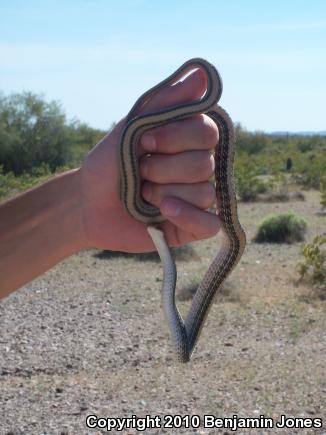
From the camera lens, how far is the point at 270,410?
588cm

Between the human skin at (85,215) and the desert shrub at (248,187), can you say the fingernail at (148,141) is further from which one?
the desert shrub at (248,187)

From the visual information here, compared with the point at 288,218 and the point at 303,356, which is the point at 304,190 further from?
the point at 303,356

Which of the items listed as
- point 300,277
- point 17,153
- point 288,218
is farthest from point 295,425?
point 17,153

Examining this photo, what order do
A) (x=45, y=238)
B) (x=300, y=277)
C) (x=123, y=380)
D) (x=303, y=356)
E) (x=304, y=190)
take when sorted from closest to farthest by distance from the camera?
(x=45, y=238) < (x=123, y=380) < (x=303, y=356) < (x=300, y=277) < (x=304, y=190)

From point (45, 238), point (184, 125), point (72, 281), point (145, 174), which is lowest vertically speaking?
point (72, 281)

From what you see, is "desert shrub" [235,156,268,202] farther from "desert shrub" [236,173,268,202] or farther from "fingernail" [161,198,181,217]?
"fingernail" [161,198,181,217]

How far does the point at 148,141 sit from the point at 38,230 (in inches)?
21.9

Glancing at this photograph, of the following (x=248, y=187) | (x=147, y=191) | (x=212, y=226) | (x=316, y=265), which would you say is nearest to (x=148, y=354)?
(x=316, y=265)

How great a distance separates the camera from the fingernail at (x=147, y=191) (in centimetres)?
238

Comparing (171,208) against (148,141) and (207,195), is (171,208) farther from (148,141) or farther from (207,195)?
(148,141)

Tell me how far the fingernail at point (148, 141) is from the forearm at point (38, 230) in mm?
360

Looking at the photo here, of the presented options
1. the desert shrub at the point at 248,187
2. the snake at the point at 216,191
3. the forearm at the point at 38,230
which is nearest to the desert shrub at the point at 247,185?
the desert shrub at the point at 248,187

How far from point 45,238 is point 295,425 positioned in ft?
12.8

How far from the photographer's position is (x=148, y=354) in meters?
7.70
